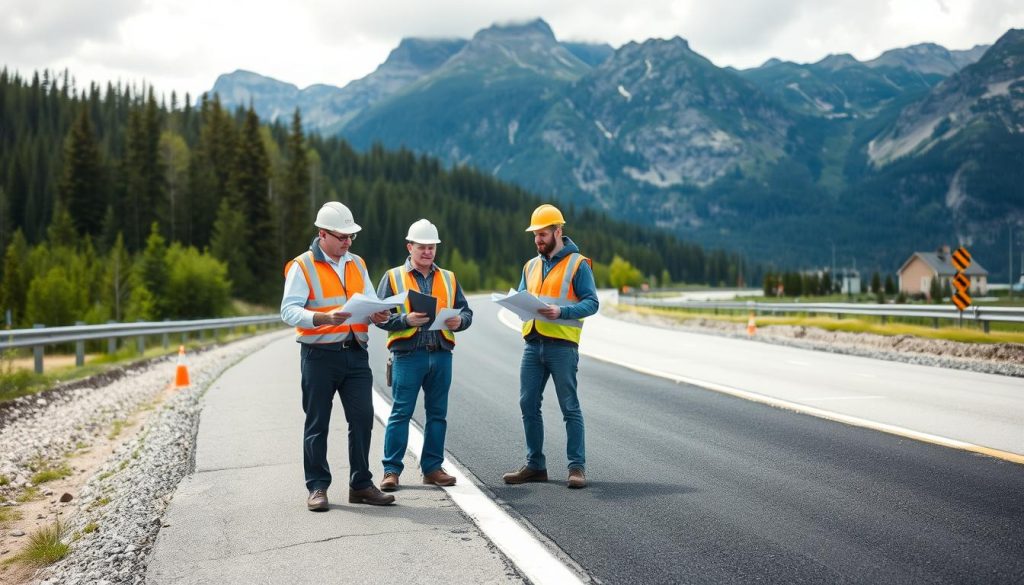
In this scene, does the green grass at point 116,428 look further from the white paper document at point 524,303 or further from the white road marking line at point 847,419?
the white road marking line at point 847,419

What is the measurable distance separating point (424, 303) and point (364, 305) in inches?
26.6

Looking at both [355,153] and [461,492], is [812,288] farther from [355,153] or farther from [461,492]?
[461,492]

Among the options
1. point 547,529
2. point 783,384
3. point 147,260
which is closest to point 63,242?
point 147,260

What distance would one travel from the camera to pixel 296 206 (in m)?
67.8

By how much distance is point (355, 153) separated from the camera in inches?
6171

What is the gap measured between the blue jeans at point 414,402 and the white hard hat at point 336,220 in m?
1.21

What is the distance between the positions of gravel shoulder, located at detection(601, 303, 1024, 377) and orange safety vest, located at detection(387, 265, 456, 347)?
11476 millimetres

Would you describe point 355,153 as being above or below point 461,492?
above

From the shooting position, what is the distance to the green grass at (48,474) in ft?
27.4

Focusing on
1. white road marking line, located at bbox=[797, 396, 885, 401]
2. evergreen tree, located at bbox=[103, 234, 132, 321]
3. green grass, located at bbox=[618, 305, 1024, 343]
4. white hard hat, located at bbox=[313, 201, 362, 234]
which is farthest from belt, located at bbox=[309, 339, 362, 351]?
evergreen tree, located at bbox=[103, 234, 132, 321]

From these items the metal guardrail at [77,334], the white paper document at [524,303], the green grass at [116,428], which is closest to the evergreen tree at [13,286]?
the metal guardrail at [77,334]

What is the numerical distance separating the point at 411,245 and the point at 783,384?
8.12m

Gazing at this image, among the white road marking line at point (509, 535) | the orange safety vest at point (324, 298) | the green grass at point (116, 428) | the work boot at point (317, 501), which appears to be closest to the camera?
the white road marking line at point (509, 535)

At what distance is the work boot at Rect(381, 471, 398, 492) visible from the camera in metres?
6.48
